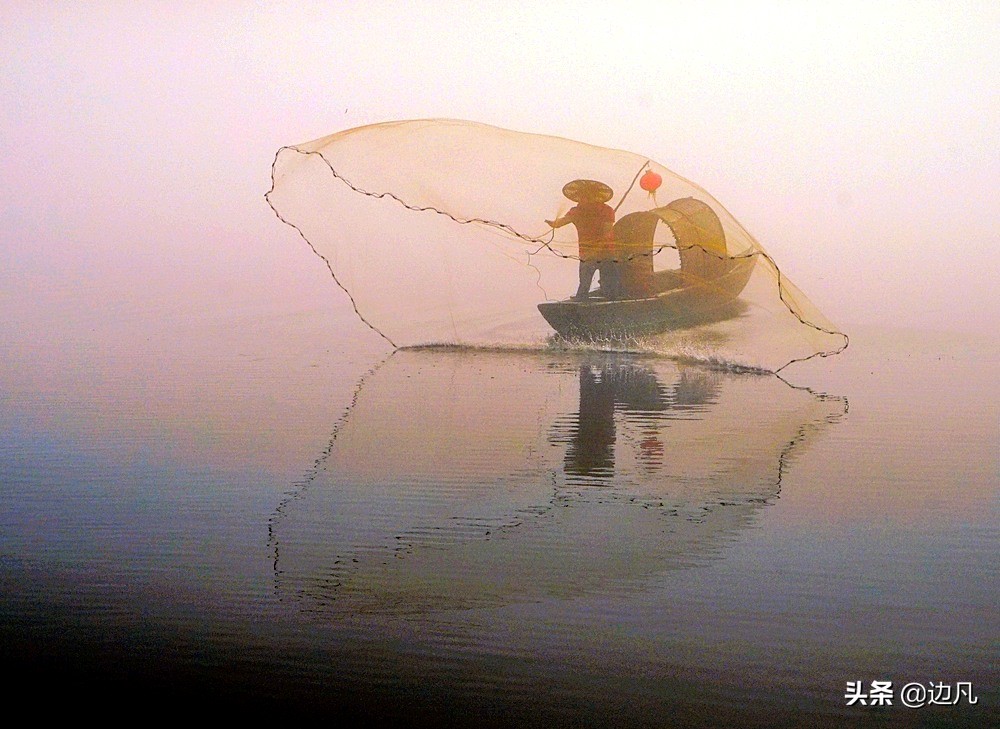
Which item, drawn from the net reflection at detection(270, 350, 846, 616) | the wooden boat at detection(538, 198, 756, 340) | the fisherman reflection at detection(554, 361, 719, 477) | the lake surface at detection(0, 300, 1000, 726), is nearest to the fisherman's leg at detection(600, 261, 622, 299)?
the wooden boat at detection(538, 198, 756, 340)

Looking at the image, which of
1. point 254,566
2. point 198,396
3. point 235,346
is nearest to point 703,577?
point 254,566

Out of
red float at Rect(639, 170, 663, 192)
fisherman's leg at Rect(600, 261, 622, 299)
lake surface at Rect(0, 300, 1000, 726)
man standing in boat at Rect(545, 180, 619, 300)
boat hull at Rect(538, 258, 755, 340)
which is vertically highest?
red float at Rect(639, 170, 663, 192)

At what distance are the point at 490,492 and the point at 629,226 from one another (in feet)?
21.3

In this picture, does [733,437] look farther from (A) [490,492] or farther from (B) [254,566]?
(B) [254,566]

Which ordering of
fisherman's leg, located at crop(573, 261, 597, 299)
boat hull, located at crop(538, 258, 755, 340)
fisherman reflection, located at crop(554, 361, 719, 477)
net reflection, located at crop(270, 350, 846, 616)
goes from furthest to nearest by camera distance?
fisherman's leg, located at crop(573, 261, 597, 299)
boat hull, located at crop(538, 258, 755, 340)
fisherman reflection, located at crop(554, 361, 719, 477)
net reflection, located at crop(270, 350, 846, 616)

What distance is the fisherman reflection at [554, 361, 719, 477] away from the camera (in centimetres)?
612

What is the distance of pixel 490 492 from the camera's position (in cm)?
517

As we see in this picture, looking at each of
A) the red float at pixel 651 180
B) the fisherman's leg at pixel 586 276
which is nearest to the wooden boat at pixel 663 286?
the fisherman's leg at pixel 586 276

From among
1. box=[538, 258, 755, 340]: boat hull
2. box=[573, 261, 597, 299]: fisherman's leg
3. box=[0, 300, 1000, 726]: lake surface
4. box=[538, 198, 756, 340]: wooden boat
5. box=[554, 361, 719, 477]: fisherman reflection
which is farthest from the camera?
box=[573, 261, 597, 299]: fisherman's leg

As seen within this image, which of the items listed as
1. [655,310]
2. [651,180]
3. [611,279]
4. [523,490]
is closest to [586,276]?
[611,279]

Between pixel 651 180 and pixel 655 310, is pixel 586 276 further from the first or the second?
pixel 651 180

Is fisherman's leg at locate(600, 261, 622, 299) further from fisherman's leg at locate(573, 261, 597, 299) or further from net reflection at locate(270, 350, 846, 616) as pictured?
net reflection at locate(270, 350, 846, 616)

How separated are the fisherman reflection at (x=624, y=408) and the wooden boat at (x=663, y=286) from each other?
0.64 metres

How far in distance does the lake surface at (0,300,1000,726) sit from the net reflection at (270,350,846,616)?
21mm
